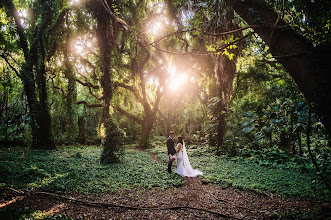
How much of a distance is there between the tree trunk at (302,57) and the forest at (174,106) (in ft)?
0.06

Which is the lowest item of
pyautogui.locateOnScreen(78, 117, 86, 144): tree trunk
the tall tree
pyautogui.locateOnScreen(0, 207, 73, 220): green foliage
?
pyautogui.locateOnScreen(0, 207, 73, 220): green foliage

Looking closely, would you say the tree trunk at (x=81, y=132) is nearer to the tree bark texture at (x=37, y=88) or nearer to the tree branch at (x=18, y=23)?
the tree bark texture at (x=37, y=88)

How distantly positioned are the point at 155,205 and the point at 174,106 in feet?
46.7

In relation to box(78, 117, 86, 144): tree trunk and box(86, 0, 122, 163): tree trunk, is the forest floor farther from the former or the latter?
box(78, 117, 86, 144): tree trunk

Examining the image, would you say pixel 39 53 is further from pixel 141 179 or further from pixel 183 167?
pixel 183 167

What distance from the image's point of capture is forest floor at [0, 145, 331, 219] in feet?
12.0

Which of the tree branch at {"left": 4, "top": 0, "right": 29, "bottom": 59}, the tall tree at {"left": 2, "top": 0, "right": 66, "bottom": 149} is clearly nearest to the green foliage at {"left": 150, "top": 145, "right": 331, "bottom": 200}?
the tall tree at {"left": 2, "top": 0, "right": 66, "bottom": 149}

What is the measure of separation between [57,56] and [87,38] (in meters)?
2.13

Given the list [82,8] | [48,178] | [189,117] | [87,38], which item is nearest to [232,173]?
[48,178]

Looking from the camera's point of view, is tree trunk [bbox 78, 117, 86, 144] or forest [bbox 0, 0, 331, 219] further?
tree trunk [bbox 78, 117, 86, 144]

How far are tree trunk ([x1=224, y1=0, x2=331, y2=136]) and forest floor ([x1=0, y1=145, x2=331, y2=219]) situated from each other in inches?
84.6

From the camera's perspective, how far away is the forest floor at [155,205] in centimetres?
365

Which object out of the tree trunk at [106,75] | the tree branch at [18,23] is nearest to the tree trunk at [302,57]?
the tree trunk at [106,75]

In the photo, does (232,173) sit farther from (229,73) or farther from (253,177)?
(229,73)
